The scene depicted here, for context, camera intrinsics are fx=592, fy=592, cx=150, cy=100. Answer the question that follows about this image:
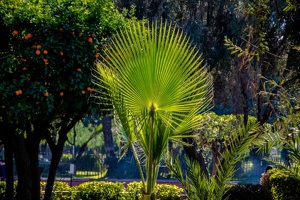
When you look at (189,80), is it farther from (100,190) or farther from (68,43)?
(100,190)

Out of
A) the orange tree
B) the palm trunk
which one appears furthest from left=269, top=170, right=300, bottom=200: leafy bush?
the palm trunk

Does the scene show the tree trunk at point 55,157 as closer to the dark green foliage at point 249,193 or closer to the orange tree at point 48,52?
the orange tree at point 48,52

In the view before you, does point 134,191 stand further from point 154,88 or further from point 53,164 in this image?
point 154,88

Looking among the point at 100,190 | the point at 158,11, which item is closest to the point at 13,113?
the point at 100,190

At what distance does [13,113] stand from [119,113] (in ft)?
11.0

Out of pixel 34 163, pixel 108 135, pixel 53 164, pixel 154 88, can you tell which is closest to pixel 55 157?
pixel 53 164

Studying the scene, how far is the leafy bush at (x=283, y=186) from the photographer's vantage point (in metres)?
13.4

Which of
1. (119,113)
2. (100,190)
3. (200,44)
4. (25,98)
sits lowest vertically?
(100,190)

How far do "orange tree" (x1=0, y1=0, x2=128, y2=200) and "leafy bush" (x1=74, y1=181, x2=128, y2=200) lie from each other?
4.64 metres

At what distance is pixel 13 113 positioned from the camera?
30.5 ft

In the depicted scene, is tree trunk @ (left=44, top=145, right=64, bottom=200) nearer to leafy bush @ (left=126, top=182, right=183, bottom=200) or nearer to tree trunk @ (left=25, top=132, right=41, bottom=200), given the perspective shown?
tree trunk @ (left=25, top=132, right=41, bottom=200)

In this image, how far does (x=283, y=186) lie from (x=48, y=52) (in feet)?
23.0

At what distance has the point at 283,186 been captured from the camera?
13.8 m

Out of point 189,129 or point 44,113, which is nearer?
point 189,129
